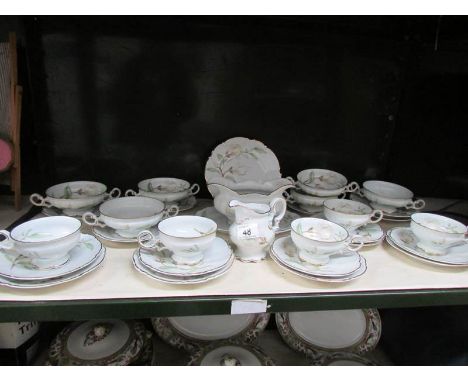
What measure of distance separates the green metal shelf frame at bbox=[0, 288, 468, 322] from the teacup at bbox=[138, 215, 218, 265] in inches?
3.6

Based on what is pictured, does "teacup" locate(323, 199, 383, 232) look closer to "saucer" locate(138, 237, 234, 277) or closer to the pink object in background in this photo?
"saucer" locate(138, 237, 234, 277)

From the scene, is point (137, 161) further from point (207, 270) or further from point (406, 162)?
point (406, 162)

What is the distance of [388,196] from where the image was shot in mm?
1012

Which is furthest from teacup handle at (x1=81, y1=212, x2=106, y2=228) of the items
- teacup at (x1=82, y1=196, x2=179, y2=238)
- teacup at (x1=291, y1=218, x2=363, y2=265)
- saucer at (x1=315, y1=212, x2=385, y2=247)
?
saucer at (x1=315, y1=212, x2=385, y2=247)

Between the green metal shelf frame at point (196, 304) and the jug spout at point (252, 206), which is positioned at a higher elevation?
the jug spout at point (252, 206)

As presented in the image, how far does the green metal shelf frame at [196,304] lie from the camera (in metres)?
0.66

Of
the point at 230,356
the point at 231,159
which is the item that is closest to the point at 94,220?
the point at 231,159

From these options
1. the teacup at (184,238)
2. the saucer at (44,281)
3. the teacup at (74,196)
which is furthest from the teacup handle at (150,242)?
the teacup at (74,196)

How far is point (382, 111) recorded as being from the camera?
1109mm

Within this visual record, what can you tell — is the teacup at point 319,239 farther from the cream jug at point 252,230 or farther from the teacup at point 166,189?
the teacup at point 166,189

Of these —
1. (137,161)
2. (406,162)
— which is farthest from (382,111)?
(137,161)

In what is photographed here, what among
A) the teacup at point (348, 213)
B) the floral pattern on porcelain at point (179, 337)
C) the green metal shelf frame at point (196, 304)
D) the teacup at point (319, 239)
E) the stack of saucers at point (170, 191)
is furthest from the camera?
the floral pattern on porcelain at point (179, 337)

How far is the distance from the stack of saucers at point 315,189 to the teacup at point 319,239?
17 cm

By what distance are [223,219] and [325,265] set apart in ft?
0.95
